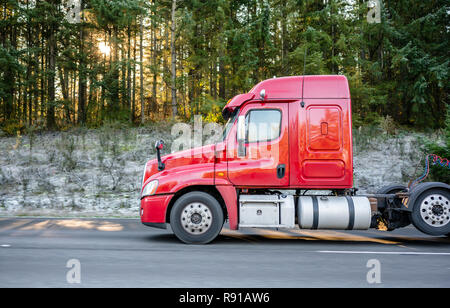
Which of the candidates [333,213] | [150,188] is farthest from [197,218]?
[333,213]

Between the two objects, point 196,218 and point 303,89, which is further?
point 303,89

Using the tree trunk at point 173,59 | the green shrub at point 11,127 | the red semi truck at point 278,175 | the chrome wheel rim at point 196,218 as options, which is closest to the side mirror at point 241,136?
the red semi truck at point 278,175

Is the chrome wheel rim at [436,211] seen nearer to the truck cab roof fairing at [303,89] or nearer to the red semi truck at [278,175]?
the red semi truck at [278,175]

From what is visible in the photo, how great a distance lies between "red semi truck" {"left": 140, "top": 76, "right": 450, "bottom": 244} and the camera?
6621 millimetres

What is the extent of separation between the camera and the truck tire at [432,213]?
22.2 feet

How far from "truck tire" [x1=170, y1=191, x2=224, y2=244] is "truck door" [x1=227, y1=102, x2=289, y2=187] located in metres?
0.65

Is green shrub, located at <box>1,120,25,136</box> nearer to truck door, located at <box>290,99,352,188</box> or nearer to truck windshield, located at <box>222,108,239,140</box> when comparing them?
truck windshield, located at <box>222,108,239,140</box>

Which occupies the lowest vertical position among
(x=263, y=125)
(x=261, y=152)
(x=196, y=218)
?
(x=196, y=218)

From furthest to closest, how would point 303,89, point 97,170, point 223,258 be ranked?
point 97,170
point 303,89
point 223,258

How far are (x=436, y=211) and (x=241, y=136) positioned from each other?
12.9ft

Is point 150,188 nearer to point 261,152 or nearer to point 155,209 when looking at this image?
point 155,209

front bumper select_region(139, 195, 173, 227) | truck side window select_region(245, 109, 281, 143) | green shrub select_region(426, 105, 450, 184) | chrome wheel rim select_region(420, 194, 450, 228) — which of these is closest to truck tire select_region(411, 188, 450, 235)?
chrome wheel rim select_region(420, 194, 450, 228)

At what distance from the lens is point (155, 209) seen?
6668 millimetres

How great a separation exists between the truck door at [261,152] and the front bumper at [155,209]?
1303 mm
